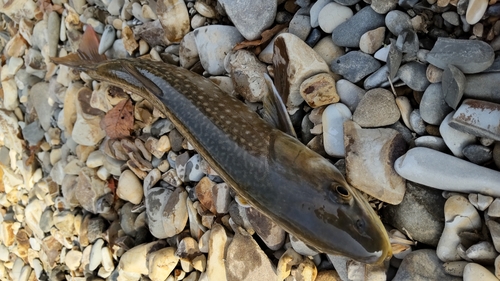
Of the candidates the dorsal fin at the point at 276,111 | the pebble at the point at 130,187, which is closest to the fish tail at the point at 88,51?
the pebble at the point at 130,187

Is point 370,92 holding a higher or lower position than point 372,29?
lower

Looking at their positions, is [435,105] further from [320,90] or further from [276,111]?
[276,111]

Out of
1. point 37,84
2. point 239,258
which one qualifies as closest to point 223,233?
point 239,258

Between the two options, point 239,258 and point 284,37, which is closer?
point 284,37

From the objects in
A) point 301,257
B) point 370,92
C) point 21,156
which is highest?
point 370,92

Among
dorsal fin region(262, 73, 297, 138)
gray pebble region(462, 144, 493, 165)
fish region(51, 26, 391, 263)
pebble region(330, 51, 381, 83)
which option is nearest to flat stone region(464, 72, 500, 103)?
gray pebble region(462, 144, 493, 165)

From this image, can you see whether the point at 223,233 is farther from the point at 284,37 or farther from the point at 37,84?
the point at 37,84

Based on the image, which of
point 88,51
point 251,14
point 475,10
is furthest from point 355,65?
point 88,51
